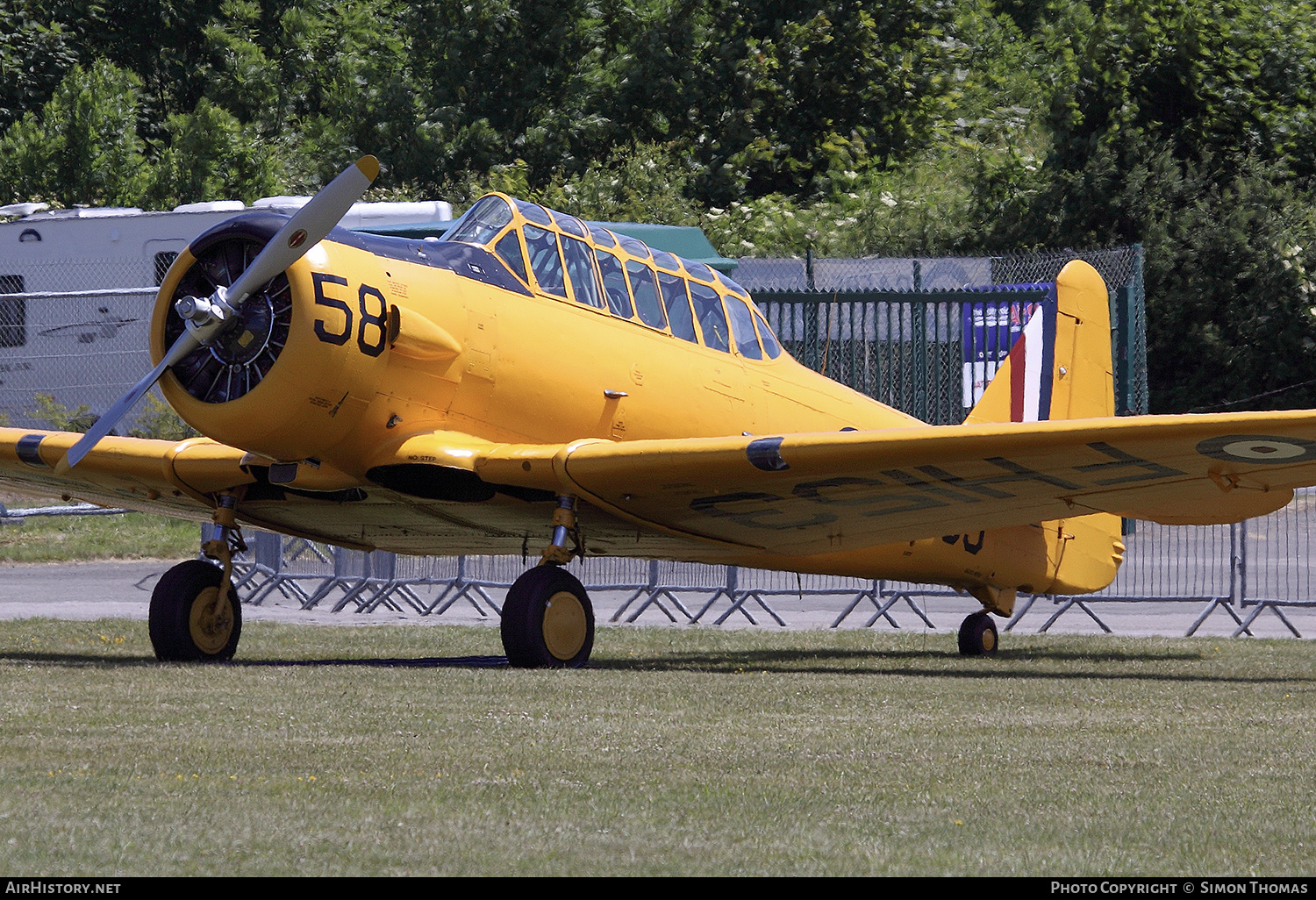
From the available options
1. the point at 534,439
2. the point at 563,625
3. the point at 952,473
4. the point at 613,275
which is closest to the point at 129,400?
the point at 534,439

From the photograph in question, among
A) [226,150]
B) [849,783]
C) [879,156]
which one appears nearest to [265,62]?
[226,150]

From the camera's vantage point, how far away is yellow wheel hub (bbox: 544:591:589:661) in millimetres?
10625

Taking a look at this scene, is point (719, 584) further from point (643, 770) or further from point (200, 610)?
point (643, 770)

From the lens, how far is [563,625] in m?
10.7

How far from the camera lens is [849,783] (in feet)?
20.2

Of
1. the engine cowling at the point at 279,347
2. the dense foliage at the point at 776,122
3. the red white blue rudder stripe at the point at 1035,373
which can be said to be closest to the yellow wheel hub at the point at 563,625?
the engine cowling at the point at 279,347

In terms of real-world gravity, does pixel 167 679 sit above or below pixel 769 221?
below

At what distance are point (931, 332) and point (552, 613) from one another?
48.1 feet

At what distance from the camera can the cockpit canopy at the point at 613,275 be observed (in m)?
11.2

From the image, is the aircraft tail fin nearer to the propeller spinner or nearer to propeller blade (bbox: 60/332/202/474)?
the propeller spinner

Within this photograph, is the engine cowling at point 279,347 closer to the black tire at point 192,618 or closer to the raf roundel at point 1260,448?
the black tire at point 192,618

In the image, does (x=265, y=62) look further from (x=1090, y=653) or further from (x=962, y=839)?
(x=962, y=839)

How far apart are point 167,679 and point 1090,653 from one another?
7318mm

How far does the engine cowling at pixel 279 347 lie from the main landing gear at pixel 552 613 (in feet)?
4.90
